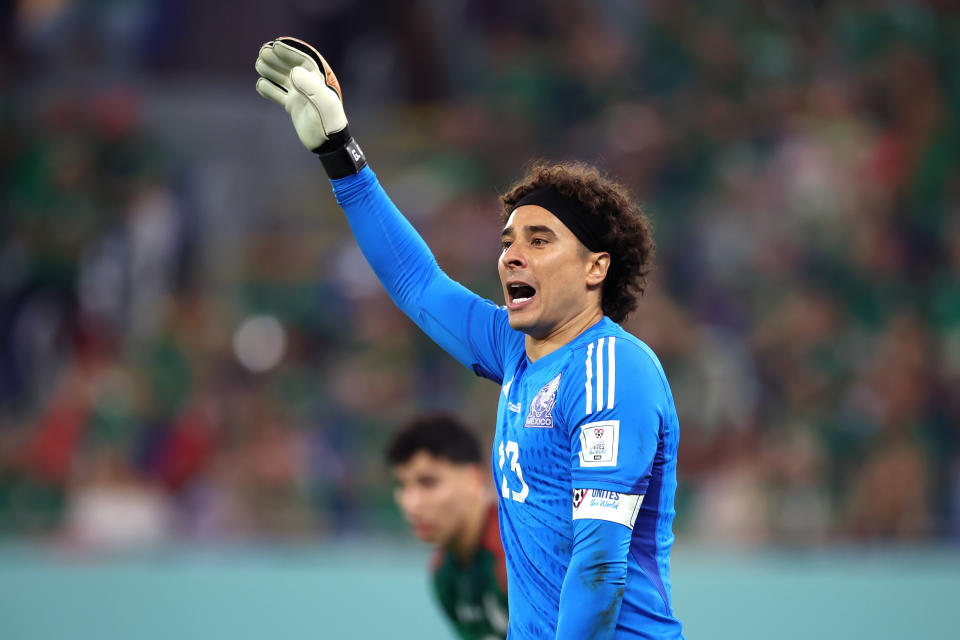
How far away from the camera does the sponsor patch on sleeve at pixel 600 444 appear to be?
265 centimetres

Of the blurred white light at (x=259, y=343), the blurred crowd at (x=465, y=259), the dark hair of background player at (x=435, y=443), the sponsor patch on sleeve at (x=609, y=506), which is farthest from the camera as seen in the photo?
the blurred white light at (x=259, y=343)

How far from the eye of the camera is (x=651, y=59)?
1092 cm

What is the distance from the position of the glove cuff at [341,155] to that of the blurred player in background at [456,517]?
173 cm

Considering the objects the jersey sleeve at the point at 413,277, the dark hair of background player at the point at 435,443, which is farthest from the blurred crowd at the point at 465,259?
the jersey sleeve at the point at 413,277

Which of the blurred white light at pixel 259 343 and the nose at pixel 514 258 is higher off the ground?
the blurred white light at pixel 259 343

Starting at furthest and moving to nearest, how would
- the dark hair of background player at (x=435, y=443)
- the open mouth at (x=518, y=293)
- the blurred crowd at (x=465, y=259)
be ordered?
the blurred crowd at (x=465, y=259) → the dark hair of background player at (x=435, y=443) → the open mouth at (x=518, y=293)

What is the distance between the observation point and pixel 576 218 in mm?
2996

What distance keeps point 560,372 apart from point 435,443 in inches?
80.3

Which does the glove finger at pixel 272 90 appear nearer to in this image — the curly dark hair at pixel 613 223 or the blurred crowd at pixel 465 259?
the curly dark hair at pixel 613 223

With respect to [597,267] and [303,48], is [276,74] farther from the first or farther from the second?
[597,267]

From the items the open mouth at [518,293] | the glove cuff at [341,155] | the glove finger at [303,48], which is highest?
the glove finger at [303,48]

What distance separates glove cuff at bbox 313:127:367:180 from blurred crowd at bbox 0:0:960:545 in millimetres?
4372

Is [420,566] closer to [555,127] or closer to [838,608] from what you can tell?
[838,608]

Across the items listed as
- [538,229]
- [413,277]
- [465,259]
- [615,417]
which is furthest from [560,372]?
[465,259]
